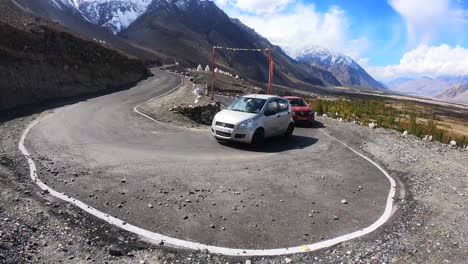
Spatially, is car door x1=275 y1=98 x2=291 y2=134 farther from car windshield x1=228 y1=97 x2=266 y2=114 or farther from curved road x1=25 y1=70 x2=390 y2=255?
car windshield x1=228 y1=97 x2=266 y2=114

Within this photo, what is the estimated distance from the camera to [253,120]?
14.7 meters

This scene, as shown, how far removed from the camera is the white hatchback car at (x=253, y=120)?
14312 millimetres

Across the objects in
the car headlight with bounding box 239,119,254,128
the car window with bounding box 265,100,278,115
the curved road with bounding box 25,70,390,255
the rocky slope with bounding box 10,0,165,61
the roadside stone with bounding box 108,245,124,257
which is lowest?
the roadside stone with bounding box 108,245,124,257

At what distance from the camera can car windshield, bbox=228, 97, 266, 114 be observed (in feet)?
50.8

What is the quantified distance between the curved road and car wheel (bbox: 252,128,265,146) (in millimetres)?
322

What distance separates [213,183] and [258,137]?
5607 millimetres

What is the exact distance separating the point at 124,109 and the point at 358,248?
18018 mm

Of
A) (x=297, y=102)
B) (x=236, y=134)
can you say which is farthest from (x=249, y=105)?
(x=297, y=102)

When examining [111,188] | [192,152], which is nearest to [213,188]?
[111,188]

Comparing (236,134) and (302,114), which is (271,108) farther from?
(302,114)

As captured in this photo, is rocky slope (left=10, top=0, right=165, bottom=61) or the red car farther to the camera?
rocky slope (left=10, top=0, right=165, bottom=61)

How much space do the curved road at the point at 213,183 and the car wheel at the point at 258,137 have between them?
32 centimetres

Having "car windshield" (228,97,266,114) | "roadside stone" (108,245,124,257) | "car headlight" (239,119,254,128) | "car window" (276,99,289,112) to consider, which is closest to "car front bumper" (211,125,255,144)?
"car headlight" (239,119,254,128)

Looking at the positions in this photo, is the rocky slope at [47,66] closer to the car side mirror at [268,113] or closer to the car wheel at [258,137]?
the car wheel at [258,137]
